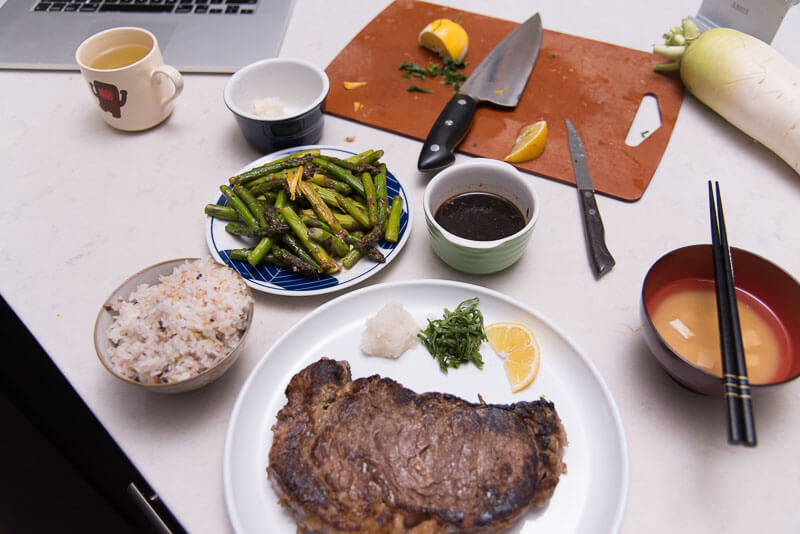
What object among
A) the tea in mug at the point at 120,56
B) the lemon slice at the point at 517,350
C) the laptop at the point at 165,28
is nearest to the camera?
the lemon slice at the point at 517,350

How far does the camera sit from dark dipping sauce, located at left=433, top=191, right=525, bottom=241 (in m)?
2.11

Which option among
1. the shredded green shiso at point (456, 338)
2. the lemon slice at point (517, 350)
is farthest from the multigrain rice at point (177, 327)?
the lemon slice at point (517, 350)

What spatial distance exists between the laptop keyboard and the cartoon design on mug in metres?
1.10

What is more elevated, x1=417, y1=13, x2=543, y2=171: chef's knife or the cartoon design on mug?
x1=417, y1=13, x2=543, y2=171: chef's knife

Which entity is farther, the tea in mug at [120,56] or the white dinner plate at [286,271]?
the tea in mug at [120,56]

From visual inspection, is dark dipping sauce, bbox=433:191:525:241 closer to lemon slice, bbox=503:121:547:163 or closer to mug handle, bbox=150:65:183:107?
lemon slice, bbox=503:121:547:163

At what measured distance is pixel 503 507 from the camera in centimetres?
145

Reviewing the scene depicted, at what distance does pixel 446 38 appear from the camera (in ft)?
9.86

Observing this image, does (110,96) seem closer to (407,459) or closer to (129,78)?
(129,78)

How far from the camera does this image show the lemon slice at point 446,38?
9.89ft

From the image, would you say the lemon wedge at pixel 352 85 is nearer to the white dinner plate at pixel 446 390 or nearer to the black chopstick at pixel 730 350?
the white dinner plate at pixel 446 390

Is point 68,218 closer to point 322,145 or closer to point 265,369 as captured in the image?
point 322,145

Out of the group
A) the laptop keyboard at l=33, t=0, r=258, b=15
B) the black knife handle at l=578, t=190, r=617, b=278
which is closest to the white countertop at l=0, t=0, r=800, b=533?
the black knife handle at l=578, t=190, r=617, b=278

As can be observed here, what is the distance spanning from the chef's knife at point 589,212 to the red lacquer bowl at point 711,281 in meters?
0.31
